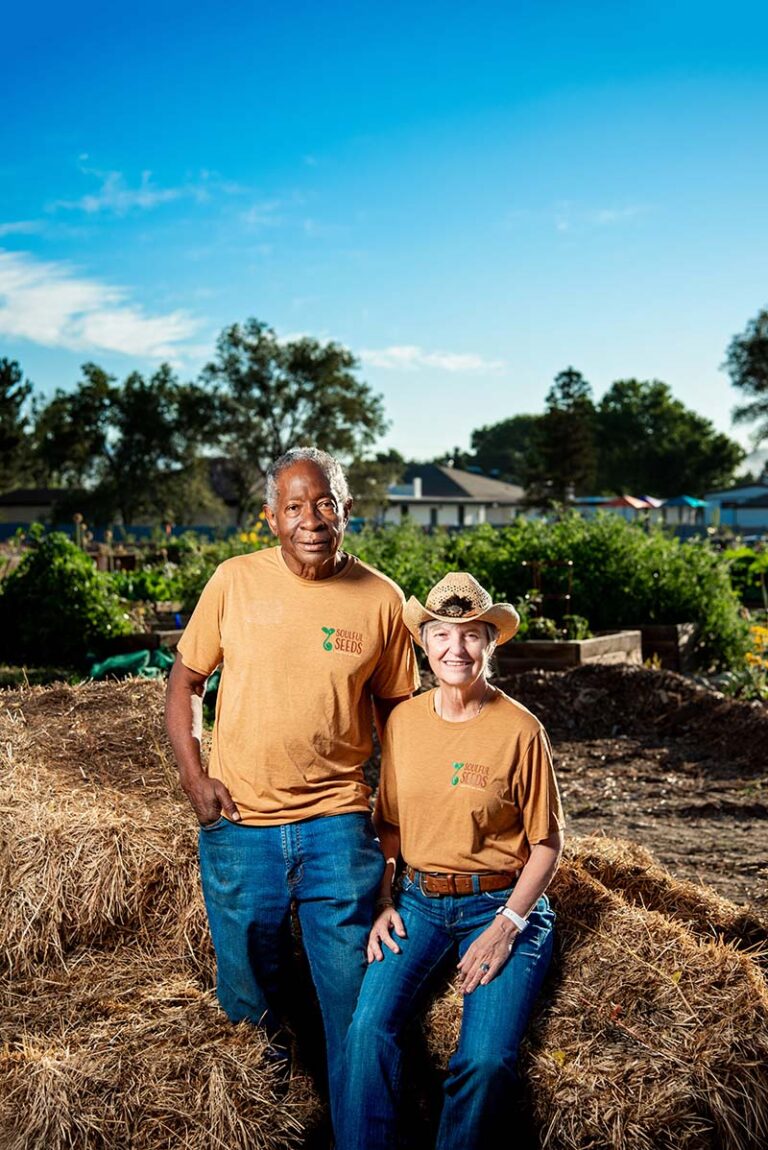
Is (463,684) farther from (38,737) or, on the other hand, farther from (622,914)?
(38,737)

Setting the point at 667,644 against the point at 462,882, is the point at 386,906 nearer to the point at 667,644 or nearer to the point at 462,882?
the point at 462,882

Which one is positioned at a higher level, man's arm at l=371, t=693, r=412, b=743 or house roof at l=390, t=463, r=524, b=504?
house roof at l=390, t=463, r=524, b=504

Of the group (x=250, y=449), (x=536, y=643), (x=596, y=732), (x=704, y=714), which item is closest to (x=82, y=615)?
(x=536, y=643)

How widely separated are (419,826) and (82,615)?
7746mm

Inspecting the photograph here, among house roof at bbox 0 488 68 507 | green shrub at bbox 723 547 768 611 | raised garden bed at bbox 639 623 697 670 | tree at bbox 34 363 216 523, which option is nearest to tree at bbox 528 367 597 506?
tree at bbox 34 363 216 523

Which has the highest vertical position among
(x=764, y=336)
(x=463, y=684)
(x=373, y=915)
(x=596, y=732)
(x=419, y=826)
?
(x=764, y=336)

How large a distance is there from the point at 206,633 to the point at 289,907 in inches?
30.1

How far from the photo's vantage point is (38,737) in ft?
15.2

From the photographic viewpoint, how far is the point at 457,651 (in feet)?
9.55

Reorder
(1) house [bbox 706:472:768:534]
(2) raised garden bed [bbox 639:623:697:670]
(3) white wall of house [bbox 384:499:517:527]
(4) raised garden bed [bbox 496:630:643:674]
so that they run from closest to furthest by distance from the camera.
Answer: (4) raised garden bed [bbox 496:630:643:674] < (2) raised garden bed [bbox 639:623:697:670] < (3) white wall of house [bbox 384:499:517:527] < (1) house [bbox 706:472:768:534]

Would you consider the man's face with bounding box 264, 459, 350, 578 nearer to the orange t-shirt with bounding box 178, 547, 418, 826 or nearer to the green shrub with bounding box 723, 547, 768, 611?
the orange t-shirt with bounding box 178, 547, 418, 826

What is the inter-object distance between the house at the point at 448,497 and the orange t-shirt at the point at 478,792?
54.8 m

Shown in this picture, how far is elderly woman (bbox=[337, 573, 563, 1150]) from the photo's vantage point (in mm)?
2664

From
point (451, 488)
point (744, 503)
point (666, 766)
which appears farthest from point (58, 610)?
point (744, 503)
